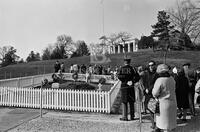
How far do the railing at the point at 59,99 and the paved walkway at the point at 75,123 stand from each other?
0.45m

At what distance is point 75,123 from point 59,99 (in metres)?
2.21

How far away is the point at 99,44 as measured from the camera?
77312 millimetres

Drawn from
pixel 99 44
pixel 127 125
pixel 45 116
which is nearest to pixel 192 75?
pixel 127 125

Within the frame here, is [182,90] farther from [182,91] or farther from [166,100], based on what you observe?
[166,100]

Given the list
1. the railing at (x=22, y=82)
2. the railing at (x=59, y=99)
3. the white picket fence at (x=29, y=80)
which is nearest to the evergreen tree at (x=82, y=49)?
the white picket fence at (x=29, y=80)

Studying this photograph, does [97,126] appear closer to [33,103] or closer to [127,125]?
[127,125]

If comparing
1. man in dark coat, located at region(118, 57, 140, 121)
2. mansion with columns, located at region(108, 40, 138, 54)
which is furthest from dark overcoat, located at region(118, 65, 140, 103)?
mansion with columns, located at region(108, 40, 138, 54)

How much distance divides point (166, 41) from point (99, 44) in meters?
37.4

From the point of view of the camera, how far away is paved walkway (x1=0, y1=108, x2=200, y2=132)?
563cm

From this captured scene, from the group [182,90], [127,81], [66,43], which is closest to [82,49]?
[66,43]

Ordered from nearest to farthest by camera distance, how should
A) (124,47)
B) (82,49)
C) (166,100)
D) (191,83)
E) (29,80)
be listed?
(166,100) < (191,83) < (29,80) < (124,47) < (82,49)

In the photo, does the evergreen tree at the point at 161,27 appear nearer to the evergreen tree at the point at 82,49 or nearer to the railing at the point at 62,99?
the evergreen tree at the point at 82,49

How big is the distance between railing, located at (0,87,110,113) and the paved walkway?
45cm

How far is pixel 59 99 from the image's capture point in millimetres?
8219
